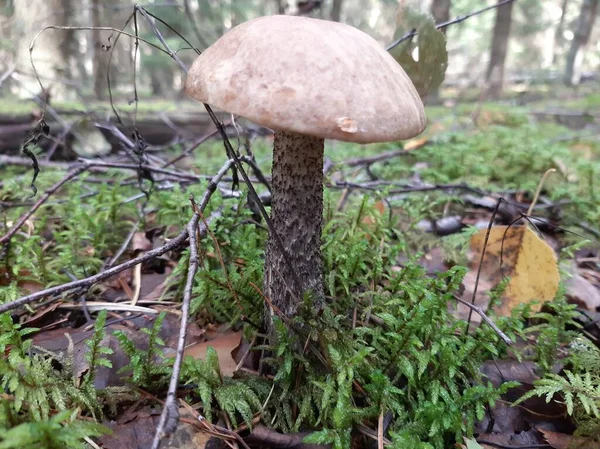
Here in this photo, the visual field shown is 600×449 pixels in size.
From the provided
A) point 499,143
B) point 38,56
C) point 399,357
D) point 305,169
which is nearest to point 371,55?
point 305,169

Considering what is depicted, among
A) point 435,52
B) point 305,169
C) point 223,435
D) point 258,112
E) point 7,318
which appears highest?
point 435,52

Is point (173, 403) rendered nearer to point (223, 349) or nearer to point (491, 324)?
point (223, 349)

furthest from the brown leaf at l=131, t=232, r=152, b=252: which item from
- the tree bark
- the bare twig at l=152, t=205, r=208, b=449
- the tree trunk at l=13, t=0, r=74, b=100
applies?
the tree bark

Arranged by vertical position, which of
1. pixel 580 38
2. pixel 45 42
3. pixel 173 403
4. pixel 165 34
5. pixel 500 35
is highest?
pixel 580 38

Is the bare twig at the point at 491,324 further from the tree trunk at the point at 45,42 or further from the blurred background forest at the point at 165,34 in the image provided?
the tree trunk at the point at 45,42

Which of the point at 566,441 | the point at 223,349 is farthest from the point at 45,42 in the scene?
the point at 566,441

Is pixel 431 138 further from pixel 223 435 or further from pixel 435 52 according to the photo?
pixel 223 435
